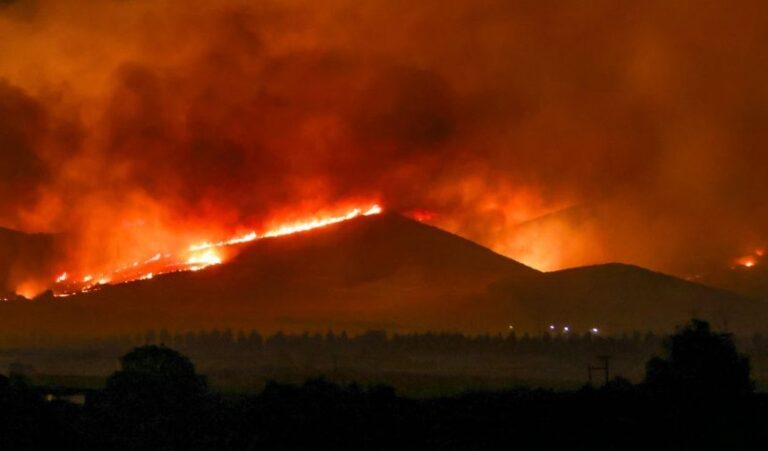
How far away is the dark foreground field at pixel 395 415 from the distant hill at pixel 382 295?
131ft

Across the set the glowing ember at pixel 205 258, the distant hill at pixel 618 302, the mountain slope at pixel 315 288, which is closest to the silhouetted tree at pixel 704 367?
the distant hill at pixel 618 302

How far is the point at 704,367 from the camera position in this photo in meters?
48.5

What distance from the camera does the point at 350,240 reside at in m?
106

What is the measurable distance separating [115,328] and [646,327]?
34013 millimetres

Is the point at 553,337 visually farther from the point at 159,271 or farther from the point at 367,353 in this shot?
the point at 159,271

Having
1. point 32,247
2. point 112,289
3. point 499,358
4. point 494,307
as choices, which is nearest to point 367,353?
point 499,358

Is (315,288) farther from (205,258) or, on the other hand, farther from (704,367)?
(704,367)

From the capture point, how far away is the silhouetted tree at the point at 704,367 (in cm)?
4816

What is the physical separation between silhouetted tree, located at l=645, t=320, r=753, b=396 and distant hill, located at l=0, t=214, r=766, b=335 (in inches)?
1574

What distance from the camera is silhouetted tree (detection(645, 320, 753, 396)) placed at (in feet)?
158

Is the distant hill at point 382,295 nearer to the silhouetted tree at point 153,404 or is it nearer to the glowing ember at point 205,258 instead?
the glowing ember at point 205,258

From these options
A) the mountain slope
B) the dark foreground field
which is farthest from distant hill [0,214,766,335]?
the dark foreground field

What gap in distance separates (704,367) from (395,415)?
36.9 ft

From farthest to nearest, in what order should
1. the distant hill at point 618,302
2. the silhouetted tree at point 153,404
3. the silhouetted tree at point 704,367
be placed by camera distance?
the distant hill at point 618,302 < the silhouetted tree at point 704,367 < the silhouetted tree at point 153,404
